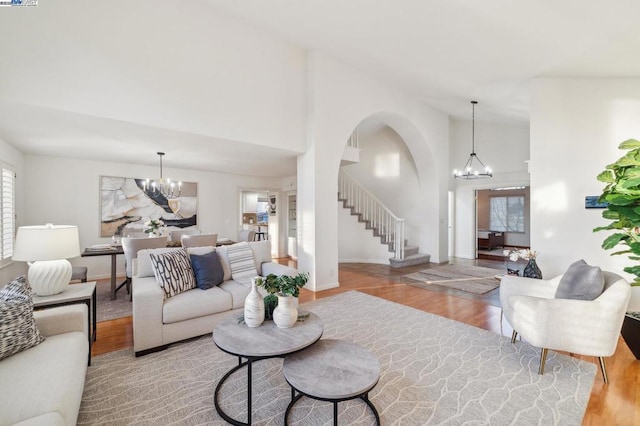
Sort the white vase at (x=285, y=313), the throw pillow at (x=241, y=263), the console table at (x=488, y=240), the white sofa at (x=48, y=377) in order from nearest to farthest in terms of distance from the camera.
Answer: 1. the white sofa at (x=48, y=377)
2. the white vase at (x=285, y=313)
3. the throw pillow at (x=241, y=263)
4. the console table at (x=488, y=240)

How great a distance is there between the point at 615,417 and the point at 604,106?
154 inches

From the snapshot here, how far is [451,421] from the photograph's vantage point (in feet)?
5.86

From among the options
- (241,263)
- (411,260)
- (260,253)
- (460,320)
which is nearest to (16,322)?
(241,263)

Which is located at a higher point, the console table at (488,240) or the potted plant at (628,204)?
the potted plant at (628,204)

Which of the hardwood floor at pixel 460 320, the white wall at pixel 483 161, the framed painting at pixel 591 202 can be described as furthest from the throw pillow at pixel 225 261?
the white wall at pixel 483 161

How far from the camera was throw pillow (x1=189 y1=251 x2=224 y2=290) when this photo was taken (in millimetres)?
3146

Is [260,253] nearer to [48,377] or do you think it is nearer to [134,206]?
[48,377]

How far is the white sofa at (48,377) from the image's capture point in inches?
48.9

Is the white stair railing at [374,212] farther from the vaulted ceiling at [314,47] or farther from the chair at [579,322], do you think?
the chair at [579,322]

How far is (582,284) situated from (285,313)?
2561 millimetres

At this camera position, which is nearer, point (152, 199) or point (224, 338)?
point (224, 338)

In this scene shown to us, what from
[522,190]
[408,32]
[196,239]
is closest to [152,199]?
[196,239]

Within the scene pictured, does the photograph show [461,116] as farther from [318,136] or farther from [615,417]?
[615,417]

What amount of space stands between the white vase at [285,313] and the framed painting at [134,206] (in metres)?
4.91
